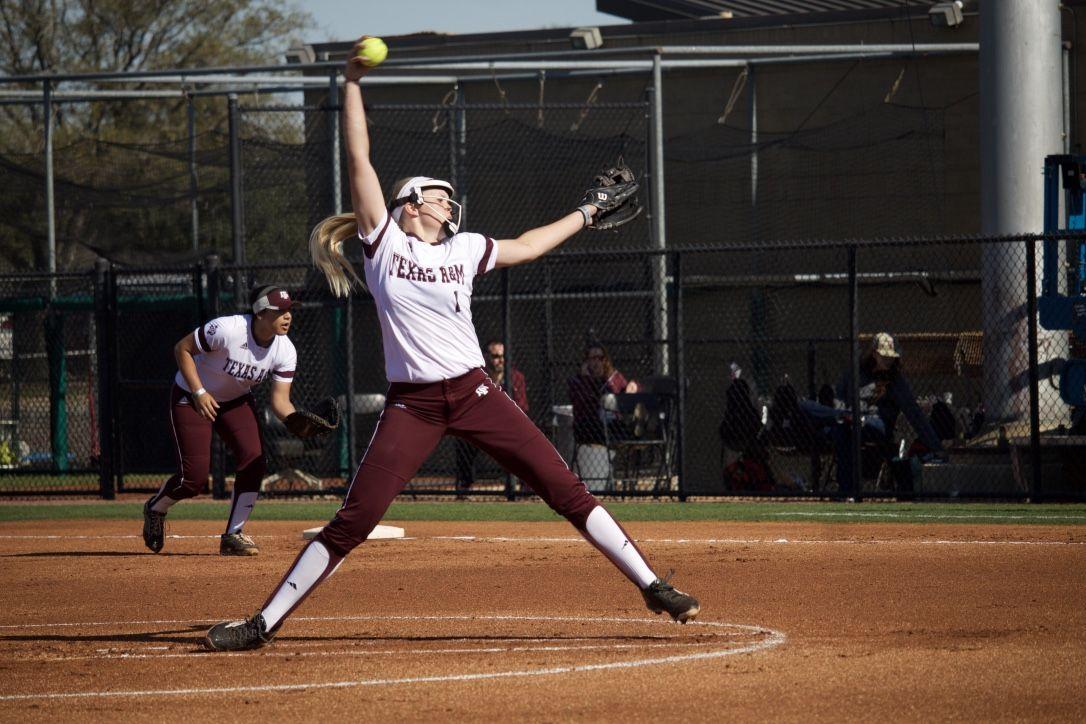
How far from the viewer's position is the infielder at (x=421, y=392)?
6.64 m

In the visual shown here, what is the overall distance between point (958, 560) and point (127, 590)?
5127 millimetres

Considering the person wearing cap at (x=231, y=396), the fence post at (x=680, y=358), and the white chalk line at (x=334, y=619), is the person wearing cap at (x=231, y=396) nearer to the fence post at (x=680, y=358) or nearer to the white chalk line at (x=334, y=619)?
the white chalk line at (x=334, y=619)

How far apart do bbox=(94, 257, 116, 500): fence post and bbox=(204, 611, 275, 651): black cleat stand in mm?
10487

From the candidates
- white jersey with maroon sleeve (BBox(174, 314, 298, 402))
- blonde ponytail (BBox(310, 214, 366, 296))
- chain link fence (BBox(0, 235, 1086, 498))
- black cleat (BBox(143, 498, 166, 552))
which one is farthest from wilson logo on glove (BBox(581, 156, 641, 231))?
chain link fence (BBox(0, 235, 1086, 498))

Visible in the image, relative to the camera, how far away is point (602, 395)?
16.0 meters

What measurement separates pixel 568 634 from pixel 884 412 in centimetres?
866

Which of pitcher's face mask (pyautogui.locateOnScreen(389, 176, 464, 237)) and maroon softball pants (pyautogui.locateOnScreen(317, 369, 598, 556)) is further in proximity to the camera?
pitcher's face mask (pyautogui.locateOnScreen(389, 176, 464, 237))

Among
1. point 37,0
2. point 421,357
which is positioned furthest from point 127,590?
point 37,0

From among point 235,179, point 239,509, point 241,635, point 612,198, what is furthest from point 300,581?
point 235,179

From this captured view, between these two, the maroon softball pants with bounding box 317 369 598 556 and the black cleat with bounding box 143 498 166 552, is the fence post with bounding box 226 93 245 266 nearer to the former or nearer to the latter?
the black cleat with bounding box 143 498 166 552

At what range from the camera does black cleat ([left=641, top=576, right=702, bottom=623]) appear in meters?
6.72

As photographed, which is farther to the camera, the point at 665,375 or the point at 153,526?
the point at 665,375

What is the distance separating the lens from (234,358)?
35.0 feet

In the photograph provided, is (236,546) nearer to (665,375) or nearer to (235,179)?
(235,179)
